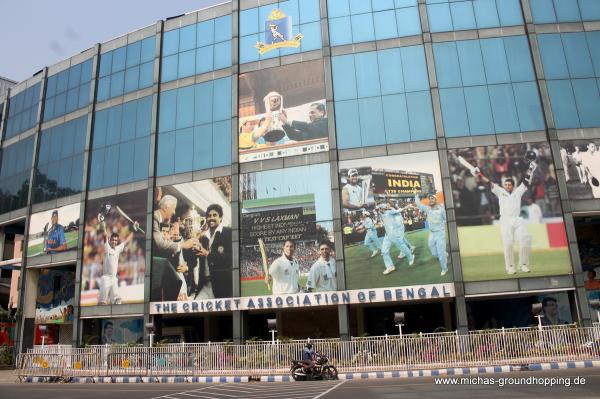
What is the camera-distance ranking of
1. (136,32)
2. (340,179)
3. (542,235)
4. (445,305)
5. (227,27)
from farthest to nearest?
(136,32), (227,27), (445,305), (340,179), (542,235)

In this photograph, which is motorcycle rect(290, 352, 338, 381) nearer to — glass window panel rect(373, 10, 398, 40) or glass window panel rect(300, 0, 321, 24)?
glass window panel rect(373, 10, 398, 40)

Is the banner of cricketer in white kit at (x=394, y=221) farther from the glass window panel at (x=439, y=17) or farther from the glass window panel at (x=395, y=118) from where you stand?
the glass window panel at (x=439, y=17)

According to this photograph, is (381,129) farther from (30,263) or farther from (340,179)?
(30,263)

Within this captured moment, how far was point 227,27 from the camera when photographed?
116 ft

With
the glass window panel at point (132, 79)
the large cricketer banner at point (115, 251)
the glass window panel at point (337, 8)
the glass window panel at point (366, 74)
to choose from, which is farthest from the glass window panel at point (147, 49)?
the glass window panel at point (366, 74)

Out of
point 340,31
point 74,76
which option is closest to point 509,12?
point 340,31

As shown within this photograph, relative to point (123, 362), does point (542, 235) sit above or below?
above

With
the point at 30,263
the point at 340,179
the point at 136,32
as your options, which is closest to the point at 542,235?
the point at 340,179

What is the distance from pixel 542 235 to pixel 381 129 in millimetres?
11770

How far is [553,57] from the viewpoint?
30141 millimetres

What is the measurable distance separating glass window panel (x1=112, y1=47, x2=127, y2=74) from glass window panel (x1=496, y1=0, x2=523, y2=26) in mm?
29497

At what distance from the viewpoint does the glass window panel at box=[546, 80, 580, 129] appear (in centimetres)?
2894

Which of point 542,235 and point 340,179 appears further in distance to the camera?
point 340,179

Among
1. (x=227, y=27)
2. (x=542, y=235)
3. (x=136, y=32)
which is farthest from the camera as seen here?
(x=136, y=32)
